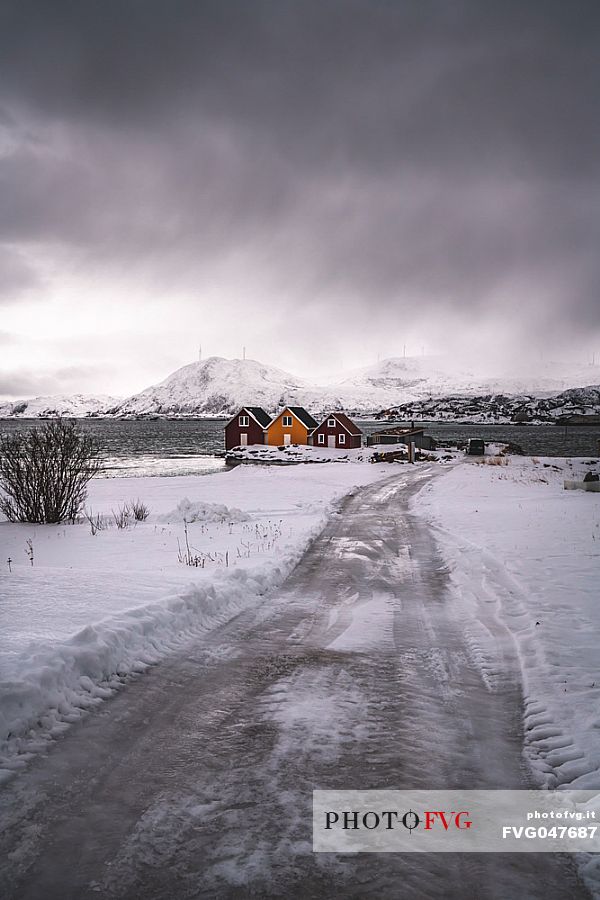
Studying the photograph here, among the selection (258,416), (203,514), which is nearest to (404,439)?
(258,416)

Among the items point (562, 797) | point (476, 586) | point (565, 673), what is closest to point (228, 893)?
point (562, 797)

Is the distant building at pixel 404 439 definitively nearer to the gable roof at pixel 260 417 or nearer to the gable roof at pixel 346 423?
the gable roof at pixel 346 423

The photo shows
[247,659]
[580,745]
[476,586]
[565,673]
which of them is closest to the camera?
[580,745]

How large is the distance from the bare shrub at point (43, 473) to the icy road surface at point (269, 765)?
42.2 ft

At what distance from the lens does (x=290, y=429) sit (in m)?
75.8

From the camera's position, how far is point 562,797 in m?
4.38

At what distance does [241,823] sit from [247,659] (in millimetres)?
3351

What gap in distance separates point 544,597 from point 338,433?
205 ft

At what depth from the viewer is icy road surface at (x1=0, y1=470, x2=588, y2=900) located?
3500 millimetres

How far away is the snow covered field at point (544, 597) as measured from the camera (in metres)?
5.25

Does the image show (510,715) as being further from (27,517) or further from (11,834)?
(27,517)

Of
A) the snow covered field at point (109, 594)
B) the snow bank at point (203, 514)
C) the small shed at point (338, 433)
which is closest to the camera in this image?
the snow covered field at point (109, 594)

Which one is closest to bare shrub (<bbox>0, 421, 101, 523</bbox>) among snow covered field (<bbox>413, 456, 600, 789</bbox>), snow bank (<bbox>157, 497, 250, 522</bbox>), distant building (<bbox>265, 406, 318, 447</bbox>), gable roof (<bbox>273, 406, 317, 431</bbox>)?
snow bank (<bbox>157, 497, 250, 522</bbox>)

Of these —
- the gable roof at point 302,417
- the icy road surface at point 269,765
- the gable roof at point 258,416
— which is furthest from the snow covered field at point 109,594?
the gable roof at point 258,416
